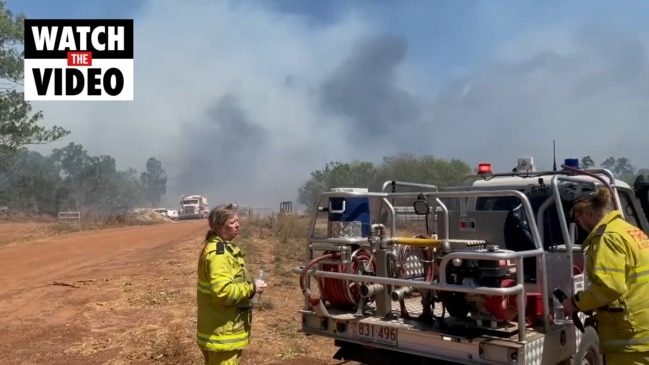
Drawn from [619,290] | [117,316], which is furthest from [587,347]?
[117,316]

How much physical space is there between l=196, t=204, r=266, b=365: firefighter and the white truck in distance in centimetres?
6040

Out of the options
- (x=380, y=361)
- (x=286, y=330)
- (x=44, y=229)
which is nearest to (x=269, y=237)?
(x=44, y=229)

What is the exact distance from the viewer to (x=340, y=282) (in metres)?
4.78

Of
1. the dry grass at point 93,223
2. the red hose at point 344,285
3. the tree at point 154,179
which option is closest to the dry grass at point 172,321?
the red hose at point 344,285

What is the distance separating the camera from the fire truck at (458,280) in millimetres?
3889

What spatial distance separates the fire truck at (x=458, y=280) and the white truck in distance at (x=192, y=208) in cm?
5910

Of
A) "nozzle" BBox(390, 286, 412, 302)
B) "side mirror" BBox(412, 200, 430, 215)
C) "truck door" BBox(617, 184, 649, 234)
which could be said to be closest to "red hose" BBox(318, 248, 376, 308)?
"nozzle" BBox(390, 286, 412, 302)

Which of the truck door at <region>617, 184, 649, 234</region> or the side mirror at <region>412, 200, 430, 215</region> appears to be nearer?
the side mirror at <region>412, 200, 430, 215</region>

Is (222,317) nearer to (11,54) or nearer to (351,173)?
(11,54)

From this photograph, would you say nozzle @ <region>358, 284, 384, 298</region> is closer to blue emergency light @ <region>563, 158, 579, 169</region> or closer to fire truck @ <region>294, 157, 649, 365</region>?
fire truck @ <region>294, 157, 649, 365</region>

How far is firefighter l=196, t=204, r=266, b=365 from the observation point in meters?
3.79

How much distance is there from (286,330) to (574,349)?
15.0ft

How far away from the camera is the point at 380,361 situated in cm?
461

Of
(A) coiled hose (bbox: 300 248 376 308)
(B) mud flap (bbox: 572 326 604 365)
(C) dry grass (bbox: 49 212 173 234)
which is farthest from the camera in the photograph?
(C) dry grass (bbox: 49 212 173 234)
